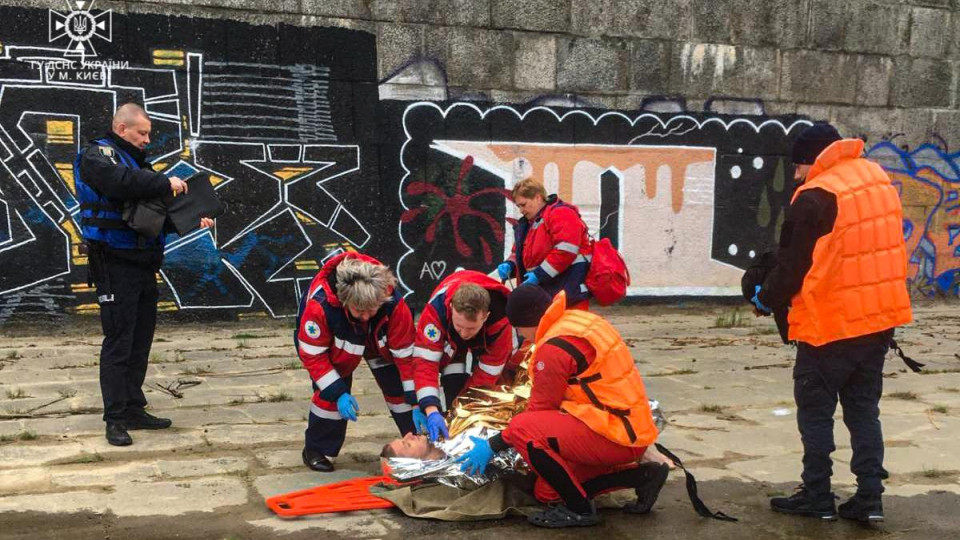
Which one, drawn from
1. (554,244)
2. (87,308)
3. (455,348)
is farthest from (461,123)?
(455,348)

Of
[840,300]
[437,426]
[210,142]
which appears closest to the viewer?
[840,300]

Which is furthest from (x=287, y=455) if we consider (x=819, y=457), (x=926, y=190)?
(x=926, y=190)

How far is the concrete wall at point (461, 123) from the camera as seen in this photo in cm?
914

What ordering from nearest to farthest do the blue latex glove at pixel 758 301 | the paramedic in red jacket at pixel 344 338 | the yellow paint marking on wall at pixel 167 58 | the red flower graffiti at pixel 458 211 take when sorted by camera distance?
the blue latex glove at pixel 758 301 → the paramedic in red jacket at pixel 344 338 → the yellow paint marking on wall at pixel 167 58 → the red flower graffiti at pixel 458 211

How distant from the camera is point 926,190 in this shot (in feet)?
41.2

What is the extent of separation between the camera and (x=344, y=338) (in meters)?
5.18

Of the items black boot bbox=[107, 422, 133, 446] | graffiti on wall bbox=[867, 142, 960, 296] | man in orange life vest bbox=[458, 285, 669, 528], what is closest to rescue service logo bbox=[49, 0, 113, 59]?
black boot bbox=[107, 422, 133, 446]

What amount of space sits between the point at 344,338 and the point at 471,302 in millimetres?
742

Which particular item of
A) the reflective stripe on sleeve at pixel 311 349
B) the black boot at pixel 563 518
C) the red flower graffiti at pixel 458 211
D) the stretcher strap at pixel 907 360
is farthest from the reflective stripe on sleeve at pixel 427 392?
the red flower graffiti at pixel 458 211

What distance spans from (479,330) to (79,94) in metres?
5.64

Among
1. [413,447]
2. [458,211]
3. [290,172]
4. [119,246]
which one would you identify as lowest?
[413,447]

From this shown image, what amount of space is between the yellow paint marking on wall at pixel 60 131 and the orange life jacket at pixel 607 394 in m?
6.27

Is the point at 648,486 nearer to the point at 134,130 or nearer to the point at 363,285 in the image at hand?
the point at 363,285

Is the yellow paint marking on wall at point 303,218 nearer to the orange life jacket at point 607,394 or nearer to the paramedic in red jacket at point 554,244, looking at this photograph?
the paramedic in red jacket at point 554,244
